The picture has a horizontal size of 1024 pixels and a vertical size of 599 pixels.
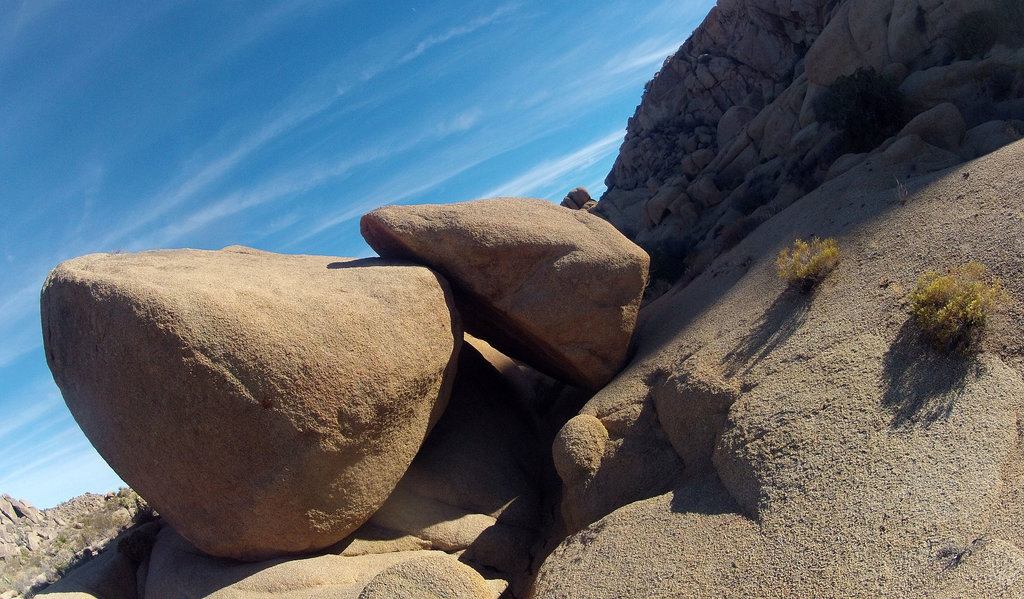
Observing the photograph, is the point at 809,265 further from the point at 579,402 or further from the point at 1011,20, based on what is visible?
the point at 1011,20

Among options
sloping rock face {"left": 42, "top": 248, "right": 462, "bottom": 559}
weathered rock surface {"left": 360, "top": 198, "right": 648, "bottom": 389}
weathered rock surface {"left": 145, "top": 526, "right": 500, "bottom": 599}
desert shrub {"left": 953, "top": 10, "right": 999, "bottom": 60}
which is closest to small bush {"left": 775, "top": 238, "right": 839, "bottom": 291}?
weathered rock surface {"left": 360, "top": 198, "right": 648, "bottom": 389}

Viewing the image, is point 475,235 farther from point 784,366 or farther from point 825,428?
point 825,428

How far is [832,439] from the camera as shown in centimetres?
537

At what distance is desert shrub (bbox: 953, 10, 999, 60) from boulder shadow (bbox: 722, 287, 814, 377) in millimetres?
9616

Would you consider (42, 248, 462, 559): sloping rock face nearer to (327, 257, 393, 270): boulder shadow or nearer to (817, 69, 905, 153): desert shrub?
(327, 257, 393, 270): boulder shadow

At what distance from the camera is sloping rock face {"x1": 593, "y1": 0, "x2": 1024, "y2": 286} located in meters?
12.0

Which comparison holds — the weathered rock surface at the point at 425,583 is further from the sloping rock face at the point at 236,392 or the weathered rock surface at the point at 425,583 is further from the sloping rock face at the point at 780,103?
the sloping rock face at the point at 780,103

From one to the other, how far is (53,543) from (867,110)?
19.1 m

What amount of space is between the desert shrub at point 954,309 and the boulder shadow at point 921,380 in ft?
0.38

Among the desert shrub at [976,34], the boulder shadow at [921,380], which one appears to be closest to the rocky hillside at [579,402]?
the boulder shadow at [921,380]

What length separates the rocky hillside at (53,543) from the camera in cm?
1056

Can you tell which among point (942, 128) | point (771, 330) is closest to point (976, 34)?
point (942, 128)

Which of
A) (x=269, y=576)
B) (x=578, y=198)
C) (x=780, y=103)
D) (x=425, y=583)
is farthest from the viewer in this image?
(x=578, y=198)

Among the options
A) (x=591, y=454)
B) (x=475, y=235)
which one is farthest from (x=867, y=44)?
(x=591, y=454)
